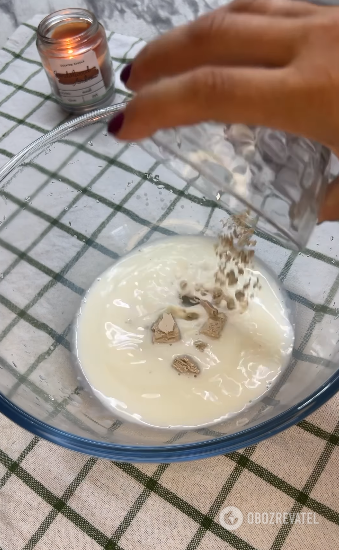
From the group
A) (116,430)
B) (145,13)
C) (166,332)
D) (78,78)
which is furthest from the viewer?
(145,13)

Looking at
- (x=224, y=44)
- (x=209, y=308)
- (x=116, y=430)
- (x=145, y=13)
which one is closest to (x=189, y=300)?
(x=209, y=308)

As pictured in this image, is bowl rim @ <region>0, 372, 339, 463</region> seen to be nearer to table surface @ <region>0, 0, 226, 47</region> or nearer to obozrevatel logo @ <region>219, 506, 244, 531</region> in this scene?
obozrevatel logo @ <region>219, 506, 244, 531</region>

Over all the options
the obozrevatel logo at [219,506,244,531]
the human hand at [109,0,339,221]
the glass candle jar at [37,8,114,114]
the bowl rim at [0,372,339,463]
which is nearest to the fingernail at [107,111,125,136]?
the human hand at [109,0,339,221]

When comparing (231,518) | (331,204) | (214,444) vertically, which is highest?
(331,204)

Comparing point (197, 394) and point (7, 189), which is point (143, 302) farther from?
point (7, 189)

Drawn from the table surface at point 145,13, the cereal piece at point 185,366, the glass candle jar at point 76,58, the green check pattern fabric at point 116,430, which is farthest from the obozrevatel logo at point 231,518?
the table surface at point 145,13

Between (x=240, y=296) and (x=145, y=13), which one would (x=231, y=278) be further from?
(x=145, y=13)

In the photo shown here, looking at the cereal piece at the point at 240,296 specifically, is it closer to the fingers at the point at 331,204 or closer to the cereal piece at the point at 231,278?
the cereal piece at the point at 231,278

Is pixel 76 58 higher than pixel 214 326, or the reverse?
pixel 76 58
